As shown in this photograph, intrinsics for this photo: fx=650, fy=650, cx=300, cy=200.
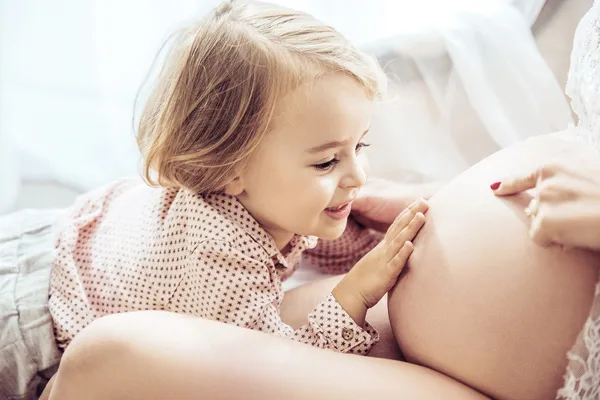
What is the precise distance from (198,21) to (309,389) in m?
0.59

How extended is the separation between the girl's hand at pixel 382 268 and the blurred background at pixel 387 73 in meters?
0.38

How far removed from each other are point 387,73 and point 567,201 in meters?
0.69

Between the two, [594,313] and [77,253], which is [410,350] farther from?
[77,253]

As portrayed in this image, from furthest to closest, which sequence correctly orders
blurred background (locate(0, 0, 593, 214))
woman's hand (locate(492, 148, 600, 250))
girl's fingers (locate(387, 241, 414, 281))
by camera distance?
1. blurred background (locate(0, 0, 593, 214))
2. girl's fingers (locate(387, 241, 414, 281))
3. woman's hand (locate(492, 148, 600, 250))

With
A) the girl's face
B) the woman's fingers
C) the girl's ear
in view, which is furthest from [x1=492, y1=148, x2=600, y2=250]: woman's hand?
the girl's ear

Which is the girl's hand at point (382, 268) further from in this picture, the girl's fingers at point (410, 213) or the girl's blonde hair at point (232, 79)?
the girl's blonde hair at point (232, 79)

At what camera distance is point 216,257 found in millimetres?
947

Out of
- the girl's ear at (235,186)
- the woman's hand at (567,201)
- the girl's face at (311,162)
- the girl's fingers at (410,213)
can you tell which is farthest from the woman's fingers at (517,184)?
the girl's ear at (235,186)

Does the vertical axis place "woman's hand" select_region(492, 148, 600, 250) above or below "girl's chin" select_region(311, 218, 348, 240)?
above

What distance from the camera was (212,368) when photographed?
28.9 inches

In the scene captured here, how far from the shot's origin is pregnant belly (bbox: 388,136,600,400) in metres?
0.74

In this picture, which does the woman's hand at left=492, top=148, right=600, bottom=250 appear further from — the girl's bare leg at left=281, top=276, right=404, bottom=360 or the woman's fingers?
the girl's bare leg at left=281, top=276, right=404, bottom=360

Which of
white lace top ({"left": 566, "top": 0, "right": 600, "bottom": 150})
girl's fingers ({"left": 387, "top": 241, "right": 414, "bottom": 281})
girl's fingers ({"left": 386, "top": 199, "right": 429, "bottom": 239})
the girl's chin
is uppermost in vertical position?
white lace top ({"left": 566, "top": 0, "right": 600, "bottom": 150})

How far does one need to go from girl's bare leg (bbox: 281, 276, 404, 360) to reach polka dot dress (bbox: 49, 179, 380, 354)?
0.14 feet
